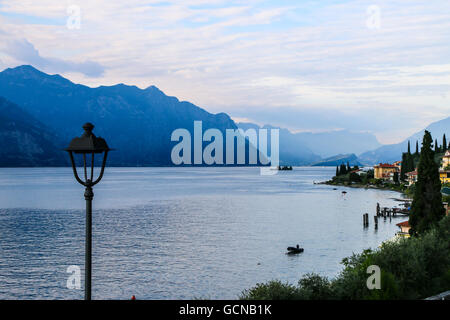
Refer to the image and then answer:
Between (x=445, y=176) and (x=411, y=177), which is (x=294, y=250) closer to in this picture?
(x=445, y=176)

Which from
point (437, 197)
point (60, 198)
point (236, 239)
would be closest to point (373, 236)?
point (236, 239)

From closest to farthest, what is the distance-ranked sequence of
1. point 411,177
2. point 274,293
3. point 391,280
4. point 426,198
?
1. point 274,293
2. point 391,280
3. point 426,198
4. point 411,177

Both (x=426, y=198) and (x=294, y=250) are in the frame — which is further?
(x=294, y=250)

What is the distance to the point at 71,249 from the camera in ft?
195

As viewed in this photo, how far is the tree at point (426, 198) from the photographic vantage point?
43844 mm

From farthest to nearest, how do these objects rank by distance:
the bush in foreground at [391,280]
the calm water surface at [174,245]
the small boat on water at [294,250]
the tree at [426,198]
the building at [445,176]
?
the building at [445,176]
the small boat on water at [294,250]
the tree at [426,198]
the calm water surface at [174,245]
the bush in foreground at [391,280]

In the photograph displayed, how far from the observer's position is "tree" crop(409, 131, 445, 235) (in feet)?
144

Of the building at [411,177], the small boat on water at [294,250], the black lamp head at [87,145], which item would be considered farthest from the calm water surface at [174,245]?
the building at [411,177]

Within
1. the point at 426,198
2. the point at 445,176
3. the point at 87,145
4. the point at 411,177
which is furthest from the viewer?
the point at 411,177

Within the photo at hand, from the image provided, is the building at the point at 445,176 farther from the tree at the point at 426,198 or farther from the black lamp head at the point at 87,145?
the black lamp head at the point at 87,145

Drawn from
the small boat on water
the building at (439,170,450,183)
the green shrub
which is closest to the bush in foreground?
the green shrub

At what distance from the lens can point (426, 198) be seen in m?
44.4

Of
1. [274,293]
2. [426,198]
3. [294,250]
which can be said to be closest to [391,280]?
[274,293]
